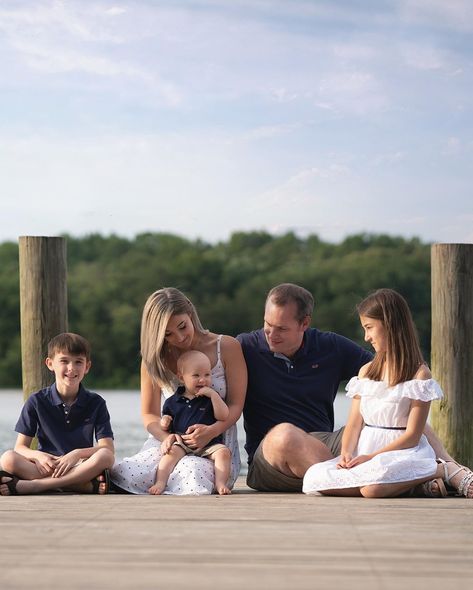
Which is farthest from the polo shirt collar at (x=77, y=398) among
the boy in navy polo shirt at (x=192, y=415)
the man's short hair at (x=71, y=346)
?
the boy in navy polo shirt at (x=192, y=415)

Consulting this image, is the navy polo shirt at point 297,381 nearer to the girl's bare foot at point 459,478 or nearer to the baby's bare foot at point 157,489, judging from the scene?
the baby's bare foot at point 157,489

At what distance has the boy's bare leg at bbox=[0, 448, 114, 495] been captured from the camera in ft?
18.7

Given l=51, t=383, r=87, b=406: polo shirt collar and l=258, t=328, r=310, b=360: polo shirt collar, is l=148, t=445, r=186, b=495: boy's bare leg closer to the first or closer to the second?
l=51, t=383, r=87, b=406: polo shirt collar

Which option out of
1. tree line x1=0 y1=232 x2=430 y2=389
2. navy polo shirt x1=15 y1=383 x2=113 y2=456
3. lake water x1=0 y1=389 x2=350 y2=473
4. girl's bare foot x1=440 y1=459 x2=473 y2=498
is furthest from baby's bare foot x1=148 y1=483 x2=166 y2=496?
tree line x1=0 y1=232 x2=430 y2=389

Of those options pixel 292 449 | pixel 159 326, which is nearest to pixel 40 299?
pixel 159 326

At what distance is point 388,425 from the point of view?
5555 mm

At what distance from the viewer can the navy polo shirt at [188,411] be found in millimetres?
5812

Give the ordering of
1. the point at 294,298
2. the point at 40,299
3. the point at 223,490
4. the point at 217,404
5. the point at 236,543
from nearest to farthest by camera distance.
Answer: the point at 236,543 < the point at 223,490 < the point at 217,404 < the point at 294,298 < the point at 40,299

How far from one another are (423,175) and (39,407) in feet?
106

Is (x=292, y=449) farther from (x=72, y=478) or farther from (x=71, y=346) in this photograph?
(x=71, y=346)

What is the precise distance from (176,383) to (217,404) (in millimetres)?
276

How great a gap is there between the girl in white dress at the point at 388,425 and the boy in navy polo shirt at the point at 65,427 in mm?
1072

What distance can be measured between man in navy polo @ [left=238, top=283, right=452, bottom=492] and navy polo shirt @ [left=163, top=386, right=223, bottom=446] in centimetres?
31

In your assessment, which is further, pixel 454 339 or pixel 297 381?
pixel 454 339
